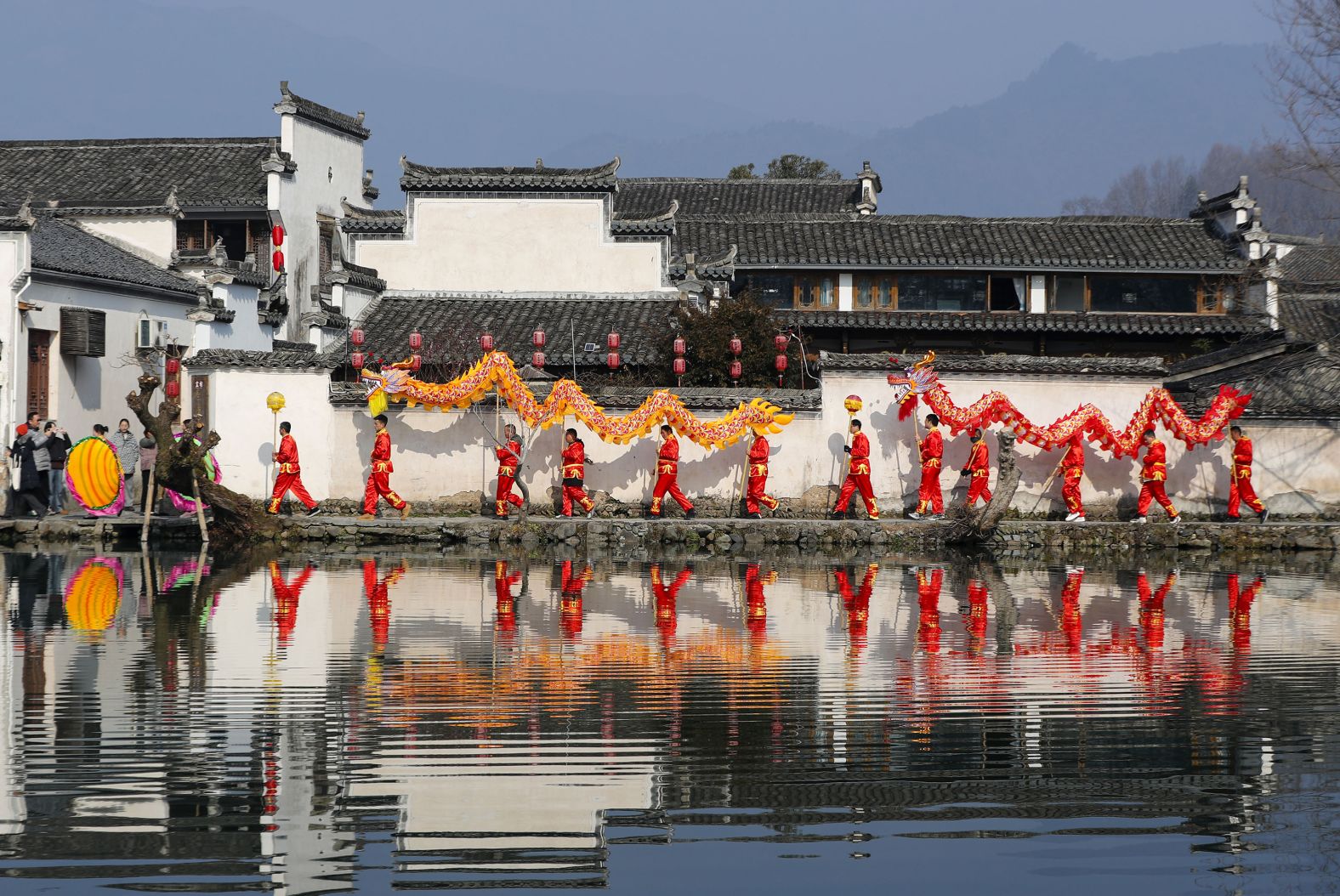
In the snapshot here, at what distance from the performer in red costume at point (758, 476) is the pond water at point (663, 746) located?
8.79m

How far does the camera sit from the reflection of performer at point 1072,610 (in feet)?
43.4

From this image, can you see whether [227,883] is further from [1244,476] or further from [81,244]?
[81,244]

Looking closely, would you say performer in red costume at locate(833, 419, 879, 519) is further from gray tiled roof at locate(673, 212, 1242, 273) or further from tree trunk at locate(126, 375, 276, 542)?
gray tiled roof at locate(673, 212, 1242, 273)

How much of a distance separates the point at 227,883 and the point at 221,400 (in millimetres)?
19727

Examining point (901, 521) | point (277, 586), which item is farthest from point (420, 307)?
point (277, 586)

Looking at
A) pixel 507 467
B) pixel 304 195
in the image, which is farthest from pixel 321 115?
pixel 507 467

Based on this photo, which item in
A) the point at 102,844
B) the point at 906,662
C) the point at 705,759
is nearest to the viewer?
the point at 102,844

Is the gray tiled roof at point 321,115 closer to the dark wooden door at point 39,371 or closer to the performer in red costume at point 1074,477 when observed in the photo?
the dark wooden door at point 39,371

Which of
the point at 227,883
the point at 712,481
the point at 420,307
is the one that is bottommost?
the point at 227,883

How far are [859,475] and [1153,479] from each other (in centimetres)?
455

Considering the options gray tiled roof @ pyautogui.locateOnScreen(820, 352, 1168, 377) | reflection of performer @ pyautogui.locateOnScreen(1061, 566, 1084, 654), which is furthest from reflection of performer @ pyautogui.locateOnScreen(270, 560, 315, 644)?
gray tiled roof @ pyautogui.locateOnScreen(820, 352, 1168, 377)

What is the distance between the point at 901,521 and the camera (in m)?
24.0

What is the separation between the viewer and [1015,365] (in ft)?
82.9

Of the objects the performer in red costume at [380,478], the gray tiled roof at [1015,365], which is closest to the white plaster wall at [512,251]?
the gray tiled roof at [1015,365]
